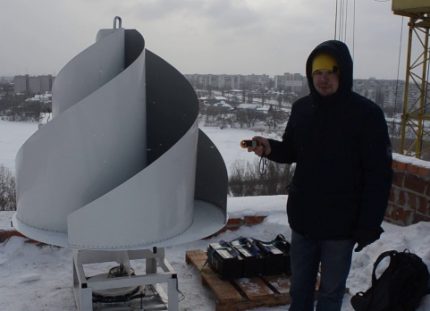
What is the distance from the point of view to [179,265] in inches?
163

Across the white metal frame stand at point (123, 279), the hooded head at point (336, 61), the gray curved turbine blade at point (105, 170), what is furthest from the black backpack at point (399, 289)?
the hooded head at point (336, 61)

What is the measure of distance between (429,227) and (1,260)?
3641 mm

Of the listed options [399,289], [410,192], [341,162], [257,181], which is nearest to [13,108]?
[257,181]

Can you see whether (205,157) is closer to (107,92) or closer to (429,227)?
(107,92)

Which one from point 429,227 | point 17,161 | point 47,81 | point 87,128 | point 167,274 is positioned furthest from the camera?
point 47,81

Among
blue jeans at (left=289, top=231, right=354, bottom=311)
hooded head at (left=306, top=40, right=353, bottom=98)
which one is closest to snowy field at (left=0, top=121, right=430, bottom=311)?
blue jeans at (left=289, top=231, right=354, bottom=311)

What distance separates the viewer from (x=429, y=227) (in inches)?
154

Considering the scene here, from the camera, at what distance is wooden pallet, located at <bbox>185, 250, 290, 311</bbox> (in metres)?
3.21

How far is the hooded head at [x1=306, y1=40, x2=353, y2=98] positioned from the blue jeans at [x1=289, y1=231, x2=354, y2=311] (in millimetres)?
763

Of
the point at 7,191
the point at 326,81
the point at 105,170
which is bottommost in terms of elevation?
the point at 7,191

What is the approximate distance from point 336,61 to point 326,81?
0.10 meters

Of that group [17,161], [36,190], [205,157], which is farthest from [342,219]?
[17,161]

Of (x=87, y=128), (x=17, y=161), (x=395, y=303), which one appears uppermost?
(x=87, y=128)

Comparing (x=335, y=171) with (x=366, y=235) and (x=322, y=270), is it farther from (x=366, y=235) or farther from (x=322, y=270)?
(x=322, y=270)
